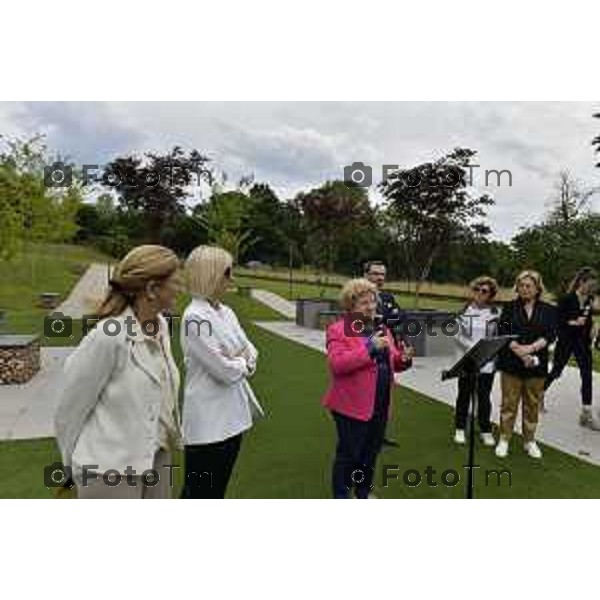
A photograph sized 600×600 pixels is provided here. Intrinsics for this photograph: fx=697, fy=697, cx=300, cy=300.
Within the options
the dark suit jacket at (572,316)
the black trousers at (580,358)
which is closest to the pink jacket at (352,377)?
the black trousers at (580,358)

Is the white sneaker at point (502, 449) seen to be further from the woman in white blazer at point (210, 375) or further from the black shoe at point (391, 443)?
the woman in white blazer at point (210, 375)

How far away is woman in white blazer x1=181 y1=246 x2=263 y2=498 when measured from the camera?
3303mm

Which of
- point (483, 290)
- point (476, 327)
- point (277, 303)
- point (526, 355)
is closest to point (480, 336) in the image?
point (476, 327)

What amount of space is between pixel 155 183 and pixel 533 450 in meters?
20.2

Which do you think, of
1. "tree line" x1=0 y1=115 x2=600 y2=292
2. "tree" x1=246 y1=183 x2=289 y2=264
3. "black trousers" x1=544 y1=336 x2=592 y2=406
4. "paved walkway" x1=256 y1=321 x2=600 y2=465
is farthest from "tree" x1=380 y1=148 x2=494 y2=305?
"tree" x1=246 y1=183 x2=289 y2=264

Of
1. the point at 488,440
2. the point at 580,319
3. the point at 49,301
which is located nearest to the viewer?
the point at 488,440

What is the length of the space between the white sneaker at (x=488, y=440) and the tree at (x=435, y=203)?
10.7 m

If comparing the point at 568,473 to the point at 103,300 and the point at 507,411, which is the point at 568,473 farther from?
the point at 103,300

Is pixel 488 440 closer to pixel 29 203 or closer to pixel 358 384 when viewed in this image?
pixel 358 384

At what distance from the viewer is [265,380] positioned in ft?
29.5

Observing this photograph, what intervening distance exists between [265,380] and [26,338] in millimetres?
3120

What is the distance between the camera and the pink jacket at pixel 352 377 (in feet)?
13.2

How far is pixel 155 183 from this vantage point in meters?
24.0

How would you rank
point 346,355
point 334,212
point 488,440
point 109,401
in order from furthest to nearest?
point 334,212, point 488,440, point 346,355, point 109,401
